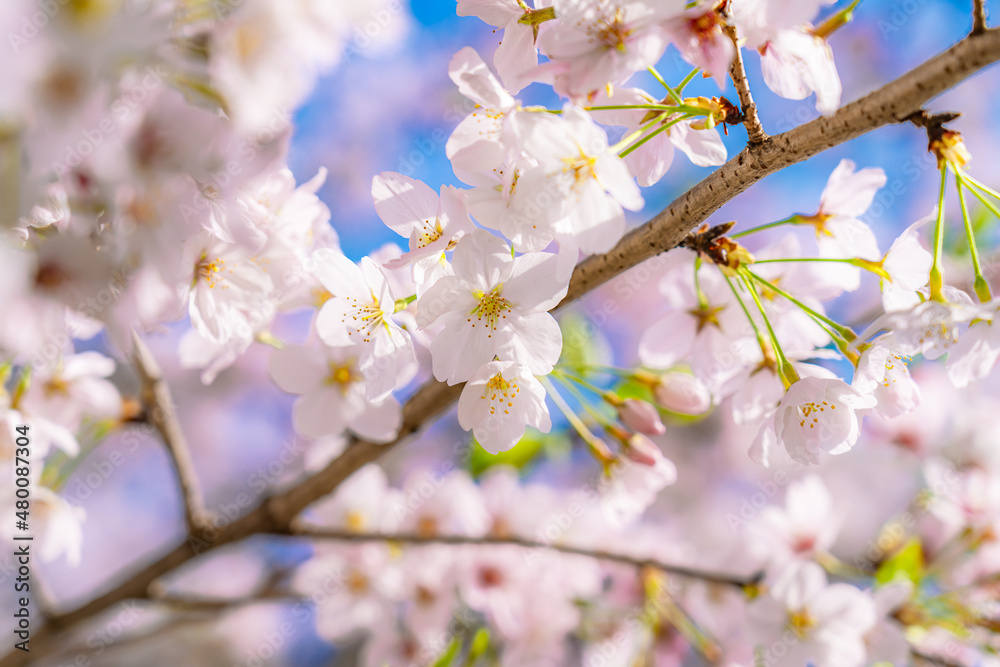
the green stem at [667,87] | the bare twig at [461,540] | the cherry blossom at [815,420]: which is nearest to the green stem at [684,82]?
the green stem at [667,87]

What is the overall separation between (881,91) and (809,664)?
4.11ft

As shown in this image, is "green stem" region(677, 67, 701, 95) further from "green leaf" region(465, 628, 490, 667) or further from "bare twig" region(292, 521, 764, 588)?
"green leaf" region(465, 628, 490, 667)

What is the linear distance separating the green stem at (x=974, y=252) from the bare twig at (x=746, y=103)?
223 millimetres

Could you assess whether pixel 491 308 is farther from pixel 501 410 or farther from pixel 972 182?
pixel 972 182

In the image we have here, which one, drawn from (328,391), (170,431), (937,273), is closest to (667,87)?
(937,273)

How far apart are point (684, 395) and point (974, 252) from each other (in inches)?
20.0

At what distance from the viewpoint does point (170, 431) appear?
3.99 feet

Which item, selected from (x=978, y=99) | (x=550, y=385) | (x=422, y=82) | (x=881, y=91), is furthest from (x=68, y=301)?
(x=978, y=99)

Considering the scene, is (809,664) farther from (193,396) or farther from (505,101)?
(193,396)

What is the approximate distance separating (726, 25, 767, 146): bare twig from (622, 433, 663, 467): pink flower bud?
0.64 metres

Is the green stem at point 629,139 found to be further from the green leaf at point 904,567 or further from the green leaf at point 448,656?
the green leaf at point 904,567

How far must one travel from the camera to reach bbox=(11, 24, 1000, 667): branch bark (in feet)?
2.09

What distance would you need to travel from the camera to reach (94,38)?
0.54 metres

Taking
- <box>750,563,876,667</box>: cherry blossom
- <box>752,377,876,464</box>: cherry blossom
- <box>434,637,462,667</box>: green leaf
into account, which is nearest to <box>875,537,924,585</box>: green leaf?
<box>750,563,876,667</box>: cherry blossom
